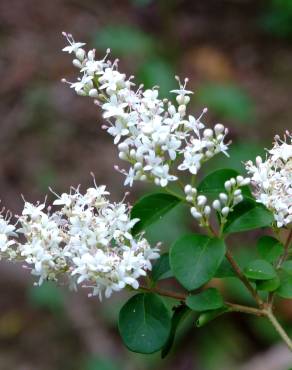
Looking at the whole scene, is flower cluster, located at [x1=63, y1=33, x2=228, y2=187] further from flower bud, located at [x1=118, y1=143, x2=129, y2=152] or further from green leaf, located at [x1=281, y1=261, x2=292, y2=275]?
green leaf, located at [x1=281, y1=261, x2=292, y2=275]

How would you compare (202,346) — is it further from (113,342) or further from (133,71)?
(133,71)

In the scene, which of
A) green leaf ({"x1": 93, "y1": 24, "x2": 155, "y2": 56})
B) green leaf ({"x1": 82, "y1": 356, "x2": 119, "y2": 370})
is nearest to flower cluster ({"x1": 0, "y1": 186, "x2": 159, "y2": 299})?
green leaf ({"x1": 82, "y1": 356, "x2": 119, "y2": 370})

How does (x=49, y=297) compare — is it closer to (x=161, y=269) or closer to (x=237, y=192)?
(x=161, y=269)

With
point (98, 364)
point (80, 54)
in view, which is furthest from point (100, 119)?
point (80, 54)

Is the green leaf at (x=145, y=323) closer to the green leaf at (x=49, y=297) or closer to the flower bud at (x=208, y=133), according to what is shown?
the flower bud at (x=208, y=133)

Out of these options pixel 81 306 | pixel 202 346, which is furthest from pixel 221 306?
pixel 81 306

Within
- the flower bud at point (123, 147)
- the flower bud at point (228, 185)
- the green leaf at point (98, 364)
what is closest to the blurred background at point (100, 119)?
the green leaf at point (98, 364)

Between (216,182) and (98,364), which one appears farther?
(98,364)
